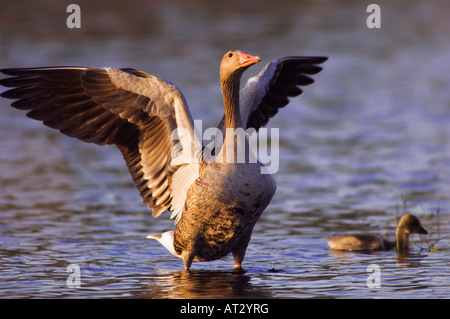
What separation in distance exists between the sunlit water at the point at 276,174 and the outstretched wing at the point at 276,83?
1.60 meters

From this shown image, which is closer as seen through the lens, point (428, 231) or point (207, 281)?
point (207, 281)

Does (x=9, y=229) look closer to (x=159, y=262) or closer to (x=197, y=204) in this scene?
(x=159, y=262)

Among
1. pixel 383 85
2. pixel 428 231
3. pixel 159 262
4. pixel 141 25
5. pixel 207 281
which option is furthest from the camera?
pixel 141 25

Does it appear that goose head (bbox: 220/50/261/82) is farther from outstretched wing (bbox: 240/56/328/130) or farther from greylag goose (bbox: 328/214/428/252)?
greylag goose (bbox: 328/214/428/252)

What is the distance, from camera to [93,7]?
94.0 feet

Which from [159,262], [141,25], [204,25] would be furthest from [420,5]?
[159,262]

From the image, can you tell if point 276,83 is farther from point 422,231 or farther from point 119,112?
point 422,231

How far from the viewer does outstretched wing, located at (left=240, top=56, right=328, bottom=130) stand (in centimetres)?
1040

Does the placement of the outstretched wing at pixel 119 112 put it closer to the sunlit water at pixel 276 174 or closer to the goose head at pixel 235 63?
the goose head at pixel 235 63

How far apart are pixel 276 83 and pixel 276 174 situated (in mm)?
→ 3273

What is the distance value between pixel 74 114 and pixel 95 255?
1.77 m

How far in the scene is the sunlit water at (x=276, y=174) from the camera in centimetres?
894

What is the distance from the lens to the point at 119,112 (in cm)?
925

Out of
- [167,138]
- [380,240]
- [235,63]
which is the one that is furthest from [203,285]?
[380,240]
